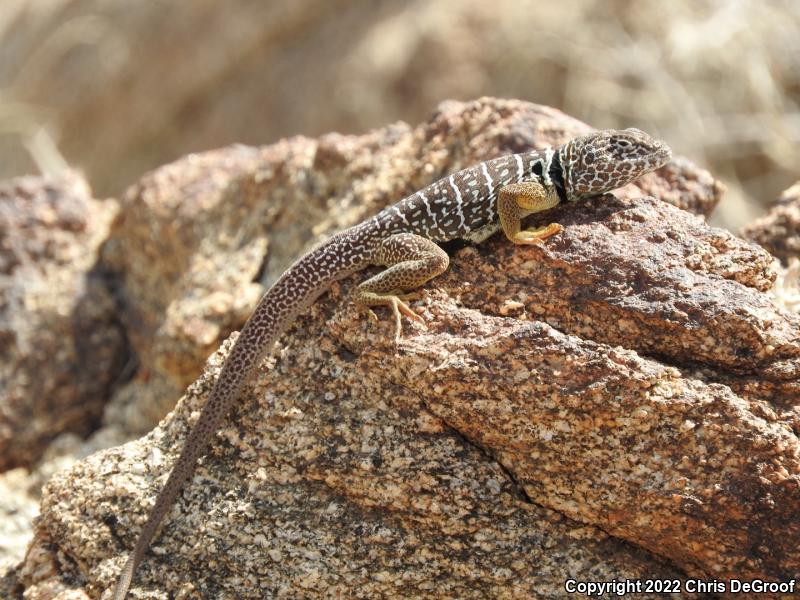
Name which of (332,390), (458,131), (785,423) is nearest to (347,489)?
(332,390)

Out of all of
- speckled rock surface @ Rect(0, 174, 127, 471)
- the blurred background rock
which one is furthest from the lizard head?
the blurred background rock

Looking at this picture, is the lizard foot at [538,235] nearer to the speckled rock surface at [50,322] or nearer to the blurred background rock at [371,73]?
the speckled rock surface at [50,322]

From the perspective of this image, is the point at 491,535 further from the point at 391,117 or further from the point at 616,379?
the point at 391,117

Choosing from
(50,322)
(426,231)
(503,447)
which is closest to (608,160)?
(426,231)

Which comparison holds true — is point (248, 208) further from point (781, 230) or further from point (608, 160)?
point (781, 230)

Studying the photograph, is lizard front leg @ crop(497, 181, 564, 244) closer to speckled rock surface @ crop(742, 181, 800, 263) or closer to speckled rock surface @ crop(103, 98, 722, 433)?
speckled rock surface @ crop(103, 98, 722, 433)

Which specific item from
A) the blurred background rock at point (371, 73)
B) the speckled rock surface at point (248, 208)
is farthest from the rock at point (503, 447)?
Answer: the blurred background rock at point (371, 73)
